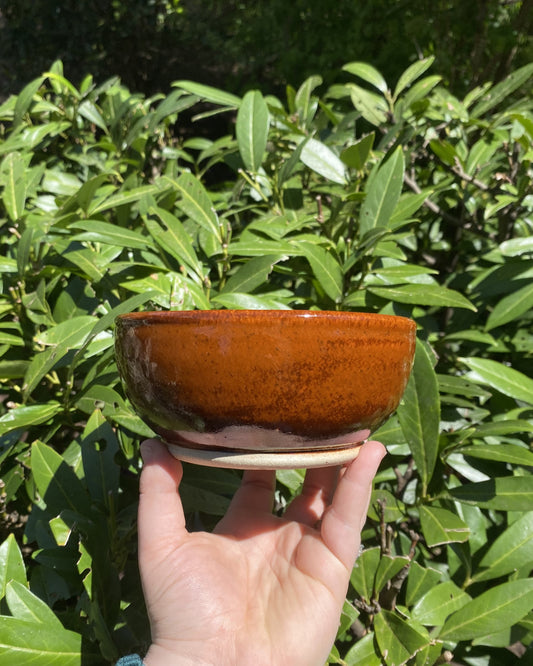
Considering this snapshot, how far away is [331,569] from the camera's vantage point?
2.66 feet

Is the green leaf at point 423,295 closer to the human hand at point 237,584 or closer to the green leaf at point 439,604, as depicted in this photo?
the human hand at point 237,584

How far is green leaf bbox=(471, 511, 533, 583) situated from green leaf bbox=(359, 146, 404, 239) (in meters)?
0.53

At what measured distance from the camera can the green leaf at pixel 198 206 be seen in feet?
3.77

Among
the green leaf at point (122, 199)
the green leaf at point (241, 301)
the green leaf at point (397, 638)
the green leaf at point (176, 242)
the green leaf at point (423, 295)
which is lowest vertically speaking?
the green leaf at point (397, 638)

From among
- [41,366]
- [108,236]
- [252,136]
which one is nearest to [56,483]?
[41,366]

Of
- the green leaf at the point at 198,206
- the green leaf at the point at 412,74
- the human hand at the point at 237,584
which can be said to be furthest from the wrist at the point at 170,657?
the green leaf at the point at 412,74

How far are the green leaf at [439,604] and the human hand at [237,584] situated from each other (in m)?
0.20

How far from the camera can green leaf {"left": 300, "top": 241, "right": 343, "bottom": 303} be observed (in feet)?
3.29

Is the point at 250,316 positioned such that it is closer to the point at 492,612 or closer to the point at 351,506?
the point at 351,506

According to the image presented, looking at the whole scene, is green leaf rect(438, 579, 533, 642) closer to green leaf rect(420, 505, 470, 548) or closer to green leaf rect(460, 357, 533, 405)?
green leaf rect(420, 505, 470, 548)

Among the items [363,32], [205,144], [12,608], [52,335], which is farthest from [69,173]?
[363,32]

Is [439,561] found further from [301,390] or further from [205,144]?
[205,144]

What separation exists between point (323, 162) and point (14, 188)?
62 cm

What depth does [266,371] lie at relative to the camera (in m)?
0.60
